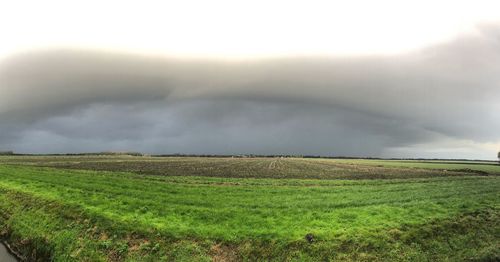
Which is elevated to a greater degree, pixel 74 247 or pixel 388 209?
pixel 388 209

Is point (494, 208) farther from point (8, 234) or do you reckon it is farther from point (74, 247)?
point (8, 234)

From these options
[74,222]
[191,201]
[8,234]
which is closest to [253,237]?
[191,201]

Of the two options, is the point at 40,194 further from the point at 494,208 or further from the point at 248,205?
the point at 494,208

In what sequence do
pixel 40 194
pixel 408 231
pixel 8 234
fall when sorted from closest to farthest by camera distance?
pixel 408 231 < pixel 8 234 < pixel 40 194

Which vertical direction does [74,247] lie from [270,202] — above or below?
below

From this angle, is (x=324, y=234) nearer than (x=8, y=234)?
Yes

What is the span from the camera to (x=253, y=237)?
87.0 feet

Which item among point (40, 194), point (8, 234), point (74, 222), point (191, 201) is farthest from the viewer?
point (40, 194)

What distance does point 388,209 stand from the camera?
34.0 meters

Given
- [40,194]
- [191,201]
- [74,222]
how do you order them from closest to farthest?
[74,222] → [191,201] → [40,194]

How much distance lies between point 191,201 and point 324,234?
1425 centimetres

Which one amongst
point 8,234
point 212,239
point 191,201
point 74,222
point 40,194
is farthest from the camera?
point 40,194

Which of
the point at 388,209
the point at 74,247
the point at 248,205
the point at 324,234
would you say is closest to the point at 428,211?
the point at 388,209

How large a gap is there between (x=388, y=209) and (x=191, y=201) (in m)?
18.5
